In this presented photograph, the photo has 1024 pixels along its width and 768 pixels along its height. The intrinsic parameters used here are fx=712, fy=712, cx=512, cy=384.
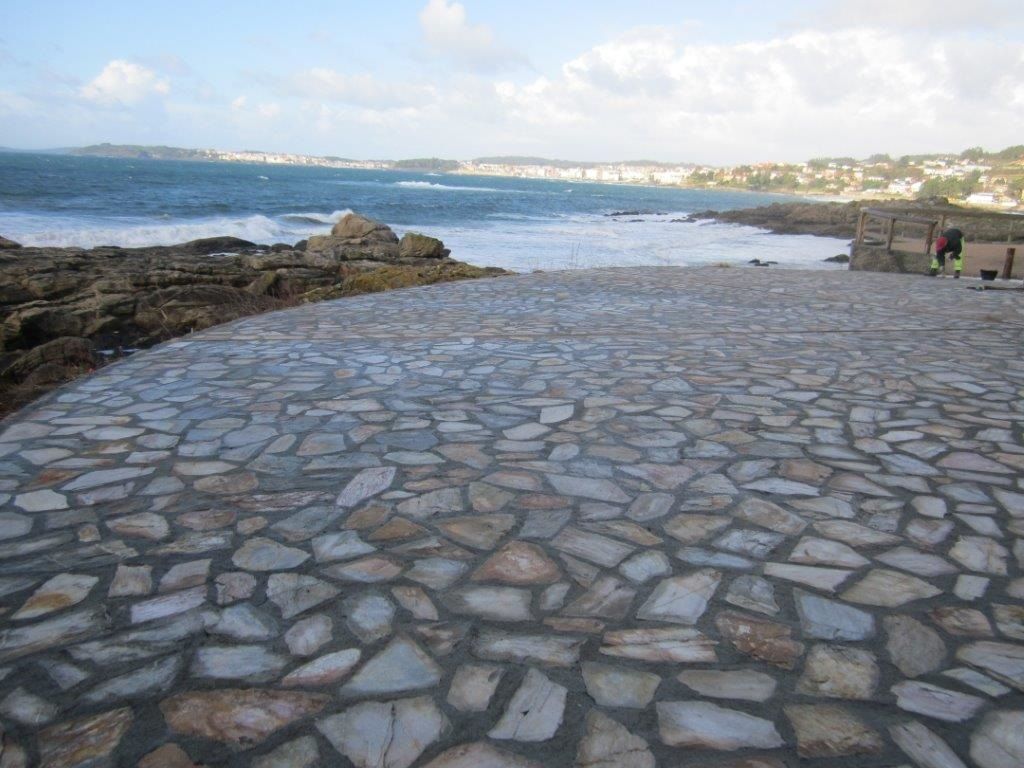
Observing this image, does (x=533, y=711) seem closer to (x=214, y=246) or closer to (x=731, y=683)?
(x=731, y=683)

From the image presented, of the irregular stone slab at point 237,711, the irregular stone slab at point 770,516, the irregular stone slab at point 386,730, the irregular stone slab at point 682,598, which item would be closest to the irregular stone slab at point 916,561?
the irregular stone slab at point 770,516

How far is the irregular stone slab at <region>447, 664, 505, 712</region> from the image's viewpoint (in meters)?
1.79

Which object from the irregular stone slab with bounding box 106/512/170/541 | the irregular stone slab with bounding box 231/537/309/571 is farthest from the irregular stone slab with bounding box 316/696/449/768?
the irregular stone slab with bounding box 106/512/170/541

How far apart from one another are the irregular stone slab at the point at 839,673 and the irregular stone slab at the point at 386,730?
0.95 metres

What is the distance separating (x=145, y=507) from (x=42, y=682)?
1.07m

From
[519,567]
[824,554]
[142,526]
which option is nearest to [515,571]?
[519,567]

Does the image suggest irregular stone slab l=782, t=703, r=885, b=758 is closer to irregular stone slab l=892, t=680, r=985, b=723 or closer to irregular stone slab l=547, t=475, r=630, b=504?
Answer: irregular stone slab l=892, t=680, r=985, b=723

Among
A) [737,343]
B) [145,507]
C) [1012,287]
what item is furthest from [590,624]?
[1012,287]

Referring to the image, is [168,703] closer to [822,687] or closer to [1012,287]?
[822,687]

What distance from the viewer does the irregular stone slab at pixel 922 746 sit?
1.61m

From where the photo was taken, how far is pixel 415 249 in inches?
651

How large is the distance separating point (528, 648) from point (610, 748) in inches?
16.0

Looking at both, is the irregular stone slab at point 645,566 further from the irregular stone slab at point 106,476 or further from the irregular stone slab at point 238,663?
the irregular stone slab at point 106,476

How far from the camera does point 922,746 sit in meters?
1.65
